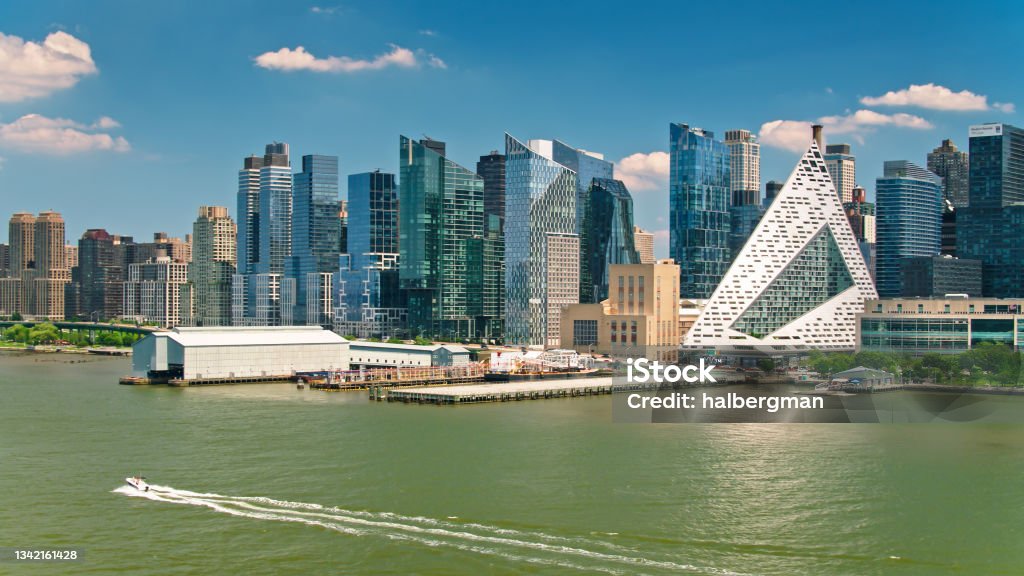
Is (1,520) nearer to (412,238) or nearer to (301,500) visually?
(301,500)

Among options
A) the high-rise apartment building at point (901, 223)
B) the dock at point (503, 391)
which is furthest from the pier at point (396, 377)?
the high-rise apartment building at point (901, 223)

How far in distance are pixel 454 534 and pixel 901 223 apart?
111536 mm

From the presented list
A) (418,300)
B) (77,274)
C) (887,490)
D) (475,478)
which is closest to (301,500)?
(475,478)

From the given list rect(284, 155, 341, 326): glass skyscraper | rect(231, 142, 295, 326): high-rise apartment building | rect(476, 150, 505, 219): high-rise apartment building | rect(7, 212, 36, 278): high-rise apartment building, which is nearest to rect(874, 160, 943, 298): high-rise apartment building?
rect(476, 150, 505, 219): high-rise apartment building

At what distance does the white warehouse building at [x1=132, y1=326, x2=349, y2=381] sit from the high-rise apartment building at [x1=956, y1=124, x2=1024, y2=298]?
74.3 metres

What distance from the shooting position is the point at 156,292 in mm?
162500

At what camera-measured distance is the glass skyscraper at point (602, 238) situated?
118188 millimetres

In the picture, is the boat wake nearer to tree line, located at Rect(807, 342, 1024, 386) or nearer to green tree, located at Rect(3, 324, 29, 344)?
tree line, located at Rect(807, 342, 1024, 386)

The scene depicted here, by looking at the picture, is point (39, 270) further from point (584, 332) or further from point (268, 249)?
point (584, 332)

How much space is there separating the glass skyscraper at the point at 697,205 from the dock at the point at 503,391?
57.1 m

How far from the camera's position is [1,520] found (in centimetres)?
2683

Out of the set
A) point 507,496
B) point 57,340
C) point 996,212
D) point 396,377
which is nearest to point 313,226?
point 57,340

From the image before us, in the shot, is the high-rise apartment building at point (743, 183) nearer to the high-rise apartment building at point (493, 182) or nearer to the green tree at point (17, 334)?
the high-rise apartment building at point (493, 182)

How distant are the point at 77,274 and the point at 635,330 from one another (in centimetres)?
13307
